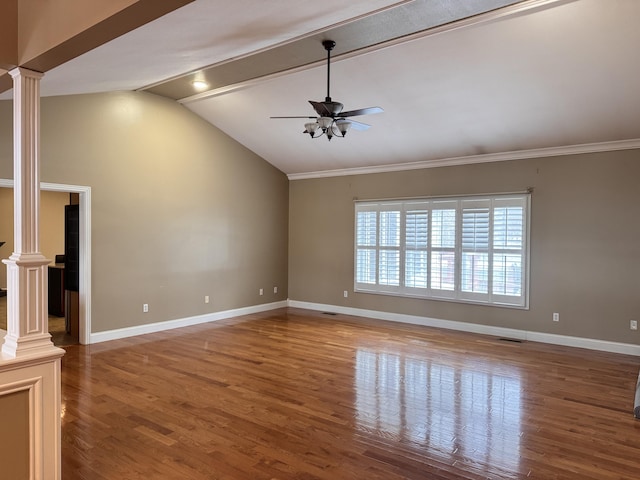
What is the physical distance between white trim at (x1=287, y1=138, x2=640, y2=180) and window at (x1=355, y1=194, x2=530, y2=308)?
547 mm

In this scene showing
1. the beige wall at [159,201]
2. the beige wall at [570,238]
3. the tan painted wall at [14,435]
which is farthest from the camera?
the beige wall at [159,201]

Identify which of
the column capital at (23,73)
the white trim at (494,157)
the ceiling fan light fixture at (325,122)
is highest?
the white trim at (494,157)

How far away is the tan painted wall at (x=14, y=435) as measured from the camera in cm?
225

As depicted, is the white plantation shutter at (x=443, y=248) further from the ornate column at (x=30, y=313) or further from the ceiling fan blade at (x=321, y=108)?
the ornate column at (x=30, y=313)

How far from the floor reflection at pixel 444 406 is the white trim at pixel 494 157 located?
3.01 m

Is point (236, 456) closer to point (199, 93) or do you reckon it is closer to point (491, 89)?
point (491, 89)

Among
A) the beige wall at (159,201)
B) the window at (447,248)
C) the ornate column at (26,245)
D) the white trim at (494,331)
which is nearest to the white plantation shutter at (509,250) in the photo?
the window at (447,248)

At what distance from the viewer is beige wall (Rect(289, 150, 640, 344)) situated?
556 cm

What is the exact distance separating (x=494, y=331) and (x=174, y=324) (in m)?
4.76

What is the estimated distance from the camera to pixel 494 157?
6.45 metres

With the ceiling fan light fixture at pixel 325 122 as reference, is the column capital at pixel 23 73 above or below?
below

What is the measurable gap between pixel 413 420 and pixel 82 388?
3.04m

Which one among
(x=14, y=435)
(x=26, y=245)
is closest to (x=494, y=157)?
(x=26, y=245)

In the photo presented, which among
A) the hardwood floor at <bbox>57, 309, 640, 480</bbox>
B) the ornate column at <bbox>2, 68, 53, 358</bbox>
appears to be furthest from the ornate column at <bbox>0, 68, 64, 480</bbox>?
the hardwood floor at <bbox>57, 309, 640, 480</bbox>
